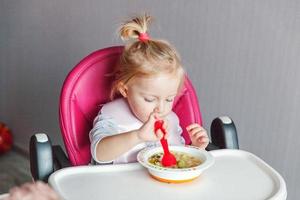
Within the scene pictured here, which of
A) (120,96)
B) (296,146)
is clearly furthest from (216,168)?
(296,146)

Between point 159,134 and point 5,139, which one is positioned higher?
point 159,134

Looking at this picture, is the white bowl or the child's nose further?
the child's nose

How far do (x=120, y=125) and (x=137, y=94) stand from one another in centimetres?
11

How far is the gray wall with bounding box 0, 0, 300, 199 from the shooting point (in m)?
1.41

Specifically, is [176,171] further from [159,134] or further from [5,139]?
[5,139]

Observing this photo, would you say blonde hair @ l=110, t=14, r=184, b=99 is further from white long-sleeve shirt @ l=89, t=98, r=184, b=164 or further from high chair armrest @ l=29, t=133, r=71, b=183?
high chair armrest @ l=29, t=133, r=71, b=183

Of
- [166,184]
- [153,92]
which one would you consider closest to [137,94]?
[153,92]

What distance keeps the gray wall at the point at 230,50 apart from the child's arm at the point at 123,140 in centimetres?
54

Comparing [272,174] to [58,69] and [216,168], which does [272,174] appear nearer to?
[216,168]

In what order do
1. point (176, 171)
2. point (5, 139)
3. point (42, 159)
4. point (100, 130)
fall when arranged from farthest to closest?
point (5, 139) < point (100, 130) < point (42, 159) < point (176, 171)

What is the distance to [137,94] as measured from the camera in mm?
1119

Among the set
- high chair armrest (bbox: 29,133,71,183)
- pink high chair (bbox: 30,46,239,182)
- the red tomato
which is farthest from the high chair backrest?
the red tomato

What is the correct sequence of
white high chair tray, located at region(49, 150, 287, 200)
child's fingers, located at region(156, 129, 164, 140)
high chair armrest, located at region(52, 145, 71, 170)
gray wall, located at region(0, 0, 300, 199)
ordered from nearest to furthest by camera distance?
white high chair tray, located at region(49, 150, 287, 200) < child's fingers, located at region(156, 129, 164, 140) < high chair armrest, located at region(52, 145, 71, 170) < gray wall, located at region(0, 0, 300, 199)

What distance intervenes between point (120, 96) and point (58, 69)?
2.49 feet
